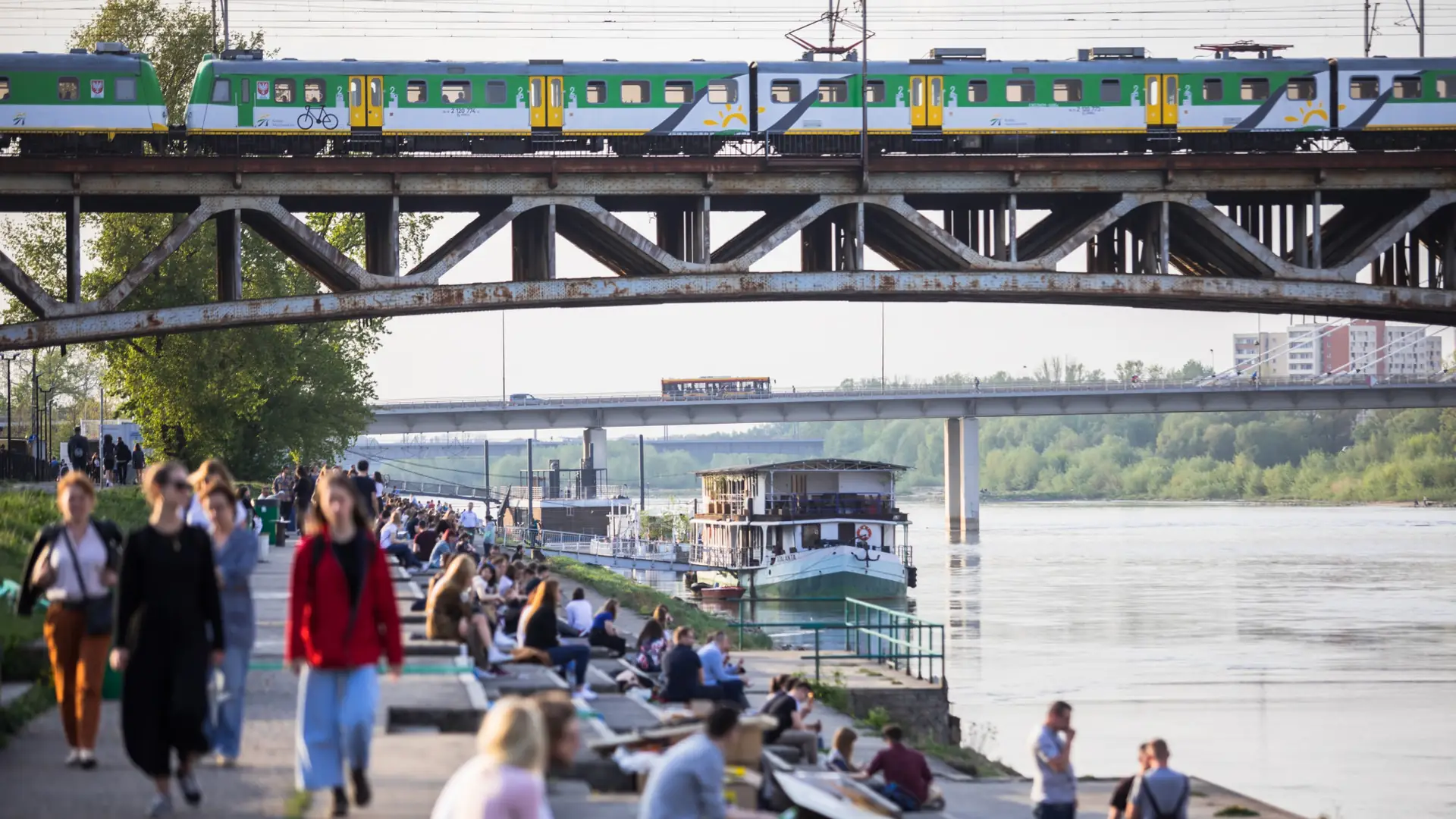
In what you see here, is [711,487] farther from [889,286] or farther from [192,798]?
[192,798]

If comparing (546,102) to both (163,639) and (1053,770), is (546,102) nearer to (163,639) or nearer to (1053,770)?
(1053,770)

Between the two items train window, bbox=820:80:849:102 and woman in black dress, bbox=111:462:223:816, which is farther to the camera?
train window, bbox=820:80:849:102

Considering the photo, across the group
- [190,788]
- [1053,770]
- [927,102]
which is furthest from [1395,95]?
[190,788]

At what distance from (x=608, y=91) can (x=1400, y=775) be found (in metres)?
21.2

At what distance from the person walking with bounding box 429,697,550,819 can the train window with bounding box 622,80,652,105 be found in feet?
108

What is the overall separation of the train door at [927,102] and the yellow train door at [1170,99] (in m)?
5.37

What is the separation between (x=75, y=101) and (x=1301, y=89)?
91.5 ft

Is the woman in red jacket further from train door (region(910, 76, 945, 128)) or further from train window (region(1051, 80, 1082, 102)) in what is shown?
train window (region(1051, 80, 1082, 102))

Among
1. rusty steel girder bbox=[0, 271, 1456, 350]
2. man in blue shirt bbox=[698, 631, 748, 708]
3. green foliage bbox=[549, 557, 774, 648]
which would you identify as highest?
rusty steel girder bbox=[0, 271, 1456, 350]

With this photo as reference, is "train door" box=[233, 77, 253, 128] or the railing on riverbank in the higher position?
"train door" box=[233, 77, 253, 128]

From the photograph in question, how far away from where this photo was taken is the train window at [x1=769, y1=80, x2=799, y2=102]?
Answer: 3947 centimetres

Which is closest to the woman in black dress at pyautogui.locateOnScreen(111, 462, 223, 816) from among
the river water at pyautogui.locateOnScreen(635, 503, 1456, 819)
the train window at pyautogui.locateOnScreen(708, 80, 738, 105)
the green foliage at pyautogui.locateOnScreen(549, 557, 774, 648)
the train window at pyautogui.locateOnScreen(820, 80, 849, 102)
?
the river water at pyautogui.locateOnScreen(635, 503, 1456, 819)

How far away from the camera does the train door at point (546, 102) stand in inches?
1522

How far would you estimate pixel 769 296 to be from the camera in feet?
101
